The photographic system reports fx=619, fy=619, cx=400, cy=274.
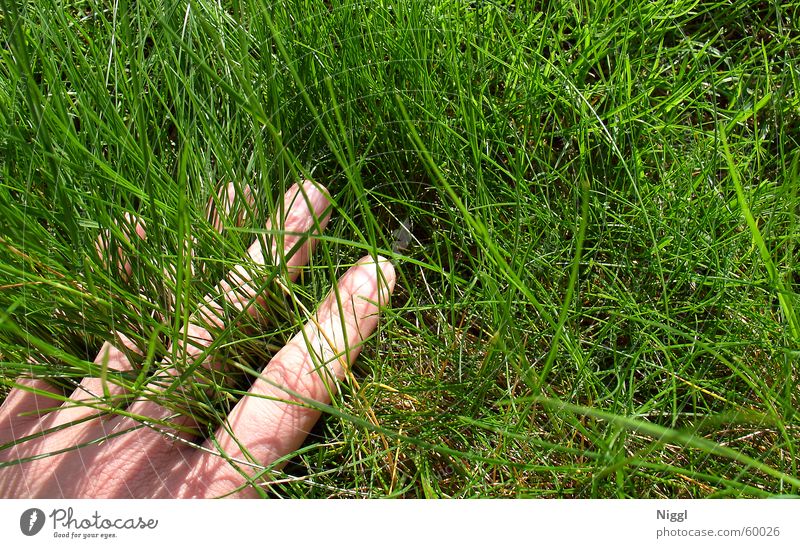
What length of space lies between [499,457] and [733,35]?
2.29ft

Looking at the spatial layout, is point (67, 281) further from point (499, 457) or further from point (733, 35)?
point (733, 35)

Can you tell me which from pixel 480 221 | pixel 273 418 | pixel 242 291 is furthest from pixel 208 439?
pixel 480 221

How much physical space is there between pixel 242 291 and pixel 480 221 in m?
0.27

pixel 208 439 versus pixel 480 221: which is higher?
pixel 480 221

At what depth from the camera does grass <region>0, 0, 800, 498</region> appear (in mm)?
632
